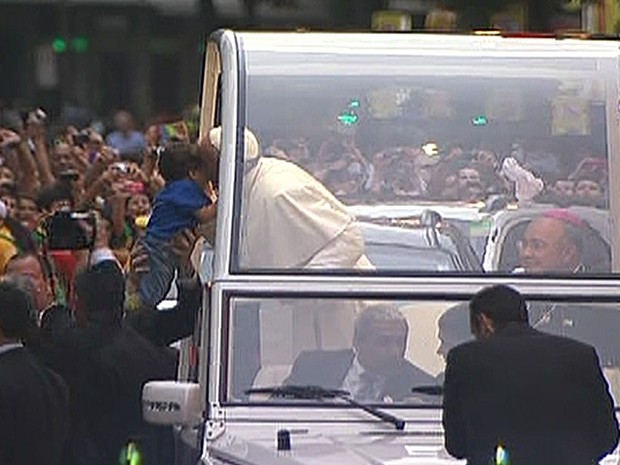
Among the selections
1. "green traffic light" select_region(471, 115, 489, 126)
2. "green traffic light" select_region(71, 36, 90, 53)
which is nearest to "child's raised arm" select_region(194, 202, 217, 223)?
"green traffic light" select_region(471, 115, 489, 126)

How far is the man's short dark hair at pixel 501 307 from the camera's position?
24.9 feet

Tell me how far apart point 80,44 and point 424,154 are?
24.8 meters

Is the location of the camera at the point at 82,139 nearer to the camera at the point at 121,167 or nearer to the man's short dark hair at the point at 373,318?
the camera at the point at 121,167

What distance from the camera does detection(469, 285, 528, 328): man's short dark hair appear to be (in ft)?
24.9

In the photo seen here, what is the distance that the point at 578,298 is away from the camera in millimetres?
8672

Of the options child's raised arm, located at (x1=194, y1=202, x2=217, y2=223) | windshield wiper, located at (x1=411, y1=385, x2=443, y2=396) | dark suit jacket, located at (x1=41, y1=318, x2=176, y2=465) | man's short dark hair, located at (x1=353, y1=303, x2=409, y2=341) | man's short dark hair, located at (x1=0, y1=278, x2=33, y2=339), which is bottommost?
dark suit jacket, located at (x1=41, y1=318, x2=176, y2=465)

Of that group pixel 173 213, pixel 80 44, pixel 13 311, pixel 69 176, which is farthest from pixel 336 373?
pixel 80 44

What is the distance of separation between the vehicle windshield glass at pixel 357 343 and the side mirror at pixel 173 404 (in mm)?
141

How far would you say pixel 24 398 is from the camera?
9711mm

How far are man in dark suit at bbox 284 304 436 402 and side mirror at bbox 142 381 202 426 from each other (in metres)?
0.37

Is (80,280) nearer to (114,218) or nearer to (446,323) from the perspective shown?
(446,323)

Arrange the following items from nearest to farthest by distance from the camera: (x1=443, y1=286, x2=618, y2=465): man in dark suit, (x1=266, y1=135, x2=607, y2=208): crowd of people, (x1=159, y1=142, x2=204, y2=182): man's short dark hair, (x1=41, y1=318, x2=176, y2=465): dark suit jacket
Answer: (x1=443, y1=286, x2=618, y2=465): man in dark suit
(x1=266, y1=135, x2=607, y2=208): crowd of people
(x1=159, y1=142, x2=204, y2=182): man's short dark hair
(x1=41, y1=318, x2=176, y2=465): dark suit jacket

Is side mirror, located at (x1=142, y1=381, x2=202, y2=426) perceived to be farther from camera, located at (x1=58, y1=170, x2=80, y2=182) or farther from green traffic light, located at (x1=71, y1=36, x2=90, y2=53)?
green traffic light, located at (x1=71, y1=36, x2=90, y2=53)

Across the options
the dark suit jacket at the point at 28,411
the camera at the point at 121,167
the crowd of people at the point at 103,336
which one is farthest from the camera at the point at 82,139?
the dark suit jacket at the point at 28,411
